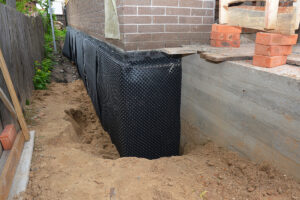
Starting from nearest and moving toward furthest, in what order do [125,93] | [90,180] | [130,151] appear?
[90,180]
[125,93]
[130,151]

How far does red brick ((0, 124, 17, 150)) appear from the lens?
2340 mm

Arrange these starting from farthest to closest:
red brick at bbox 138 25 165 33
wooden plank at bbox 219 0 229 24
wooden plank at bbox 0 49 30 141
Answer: red brick at bbox 138 25 165 33 → wooden plank at bbox 0 49 30 141 → wooden plank at bbox 219 0 229 24

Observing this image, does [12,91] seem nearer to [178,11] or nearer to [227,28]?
[178,11]

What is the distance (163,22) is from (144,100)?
1.05 metres

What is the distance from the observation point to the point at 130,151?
3.17m

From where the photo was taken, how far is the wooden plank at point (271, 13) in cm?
175

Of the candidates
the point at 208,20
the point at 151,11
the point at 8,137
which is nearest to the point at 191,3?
the point at 208,20

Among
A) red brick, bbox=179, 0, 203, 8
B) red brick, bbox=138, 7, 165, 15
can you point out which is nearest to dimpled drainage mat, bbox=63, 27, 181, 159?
red brick, bbox=138, 7, 165, 15

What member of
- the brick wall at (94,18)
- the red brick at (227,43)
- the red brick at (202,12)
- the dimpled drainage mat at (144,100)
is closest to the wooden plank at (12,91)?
the dimpled drainage mat at (144,100)

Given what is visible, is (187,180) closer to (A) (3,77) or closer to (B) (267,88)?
(B) (267,88)

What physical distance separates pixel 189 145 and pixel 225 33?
1569mm

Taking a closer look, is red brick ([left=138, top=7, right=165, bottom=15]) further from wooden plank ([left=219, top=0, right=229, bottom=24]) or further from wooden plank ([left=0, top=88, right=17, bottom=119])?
wooden plank ([left=0, top=88, right=17, bottom=119])

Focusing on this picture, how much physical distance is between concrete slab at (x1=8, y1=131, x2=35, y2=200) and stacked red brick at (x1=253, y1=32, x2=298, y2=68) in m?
2.40

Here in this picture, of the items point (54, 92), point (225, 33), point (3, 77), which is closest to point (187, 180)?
point (225, 33)
